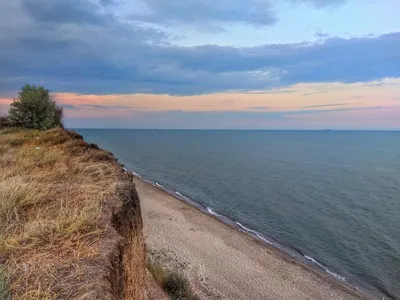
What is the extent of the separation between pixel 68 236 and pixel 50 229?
0.38 meters

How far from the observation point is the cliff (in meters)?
3.67

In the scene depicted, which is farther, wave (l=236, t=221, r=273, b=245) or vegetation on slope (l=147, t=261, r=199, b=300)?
wave (l=236, t=221, r=273, b=245)

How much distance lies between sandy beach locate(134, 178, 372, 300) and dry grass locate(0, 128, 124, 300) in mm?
7908

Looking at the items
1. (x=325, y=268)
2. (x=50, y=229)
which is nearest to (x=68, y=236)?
(x=50, y=229)

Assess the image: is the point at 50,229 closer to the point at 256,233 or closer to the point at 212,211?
the point at 256,233

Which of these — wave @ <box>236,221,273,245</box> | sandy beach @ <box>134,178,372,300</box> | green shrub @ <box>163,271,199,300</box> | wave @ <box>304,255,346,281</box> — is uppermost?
green shrub @ <box>163,271,199,300</box>

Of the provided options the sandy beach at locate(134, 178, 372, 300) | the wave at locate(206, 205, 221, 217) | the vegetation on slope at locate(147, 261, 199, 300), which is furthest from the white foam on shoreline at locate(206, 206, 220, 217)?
the vegetation on slope at locate(147, 261, 199, 300)

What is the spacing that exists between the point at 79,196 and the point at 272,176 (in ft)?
143

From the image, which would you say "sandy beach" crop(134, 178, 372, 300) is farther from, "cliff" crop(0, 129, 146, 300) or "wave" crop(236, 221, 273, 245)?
"cliff" crop(0, 129, 146, 300)

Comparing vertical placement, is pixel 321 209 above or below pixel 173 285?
below

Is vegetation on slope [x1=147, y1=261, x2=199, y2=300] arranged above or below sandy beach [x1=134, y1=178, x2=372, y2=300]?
above

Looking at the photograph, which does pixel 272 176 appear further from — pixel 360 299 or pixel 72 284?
pixel 72 284

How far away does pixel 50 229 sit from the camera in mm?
5043

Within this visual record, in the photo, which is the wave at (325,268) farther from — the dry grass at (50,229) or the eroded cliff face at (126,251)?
the dry grass at (50,229)
